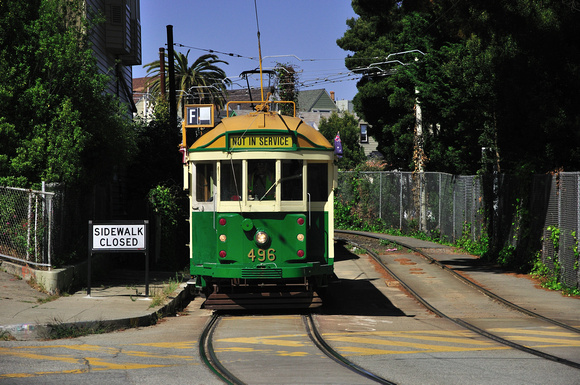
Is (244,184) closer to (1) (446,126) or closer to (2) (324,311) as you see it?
(2) (324,311)

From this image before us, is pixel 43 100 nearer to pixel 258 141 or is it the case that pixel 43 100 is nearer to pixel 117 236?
pixel 117 236

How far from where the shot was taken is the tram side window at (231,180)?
42.2ft

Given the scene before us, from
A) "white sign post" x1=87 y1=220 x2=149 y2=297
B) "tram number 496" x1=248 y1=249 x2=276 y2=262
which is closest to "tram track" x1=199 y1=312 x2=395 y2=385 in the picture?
"tram number 496" x1=248 y1=249 x2=276 y2=262

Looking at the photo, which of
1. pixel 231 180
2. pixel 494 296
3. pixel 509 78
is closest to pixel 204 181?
pixel 231 180

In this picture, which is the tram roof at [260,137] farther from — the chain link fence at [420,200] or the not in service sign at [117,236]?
the chain link fence at [420,200]

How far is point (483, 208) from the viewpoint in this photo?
24.0 m

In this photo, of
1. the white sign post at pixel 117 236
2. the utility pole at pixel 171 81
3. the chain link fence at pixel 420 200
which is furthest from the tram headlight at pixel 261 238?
the utility pole at pixel 171 81

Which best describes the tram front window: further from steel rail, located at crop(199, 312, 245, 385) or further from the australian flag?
steel rail, located at crop(199, 312, 245, 385)

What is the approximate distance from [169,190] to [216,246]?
327 inches

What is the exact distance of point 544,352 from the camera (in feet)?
29.8

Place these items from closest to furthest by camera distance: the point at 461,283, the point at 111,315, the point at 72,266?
the point at 111,315 → the point at 72,266 → the point at 461,283

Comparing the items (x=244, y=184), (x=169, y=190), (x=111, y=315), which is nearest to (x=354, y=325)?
(x=244, y=184)

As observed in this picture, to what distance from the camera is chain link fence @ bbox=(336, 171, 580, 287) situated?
53.6 feet

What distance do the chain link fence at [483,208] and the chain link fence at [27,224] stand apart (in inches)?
425
